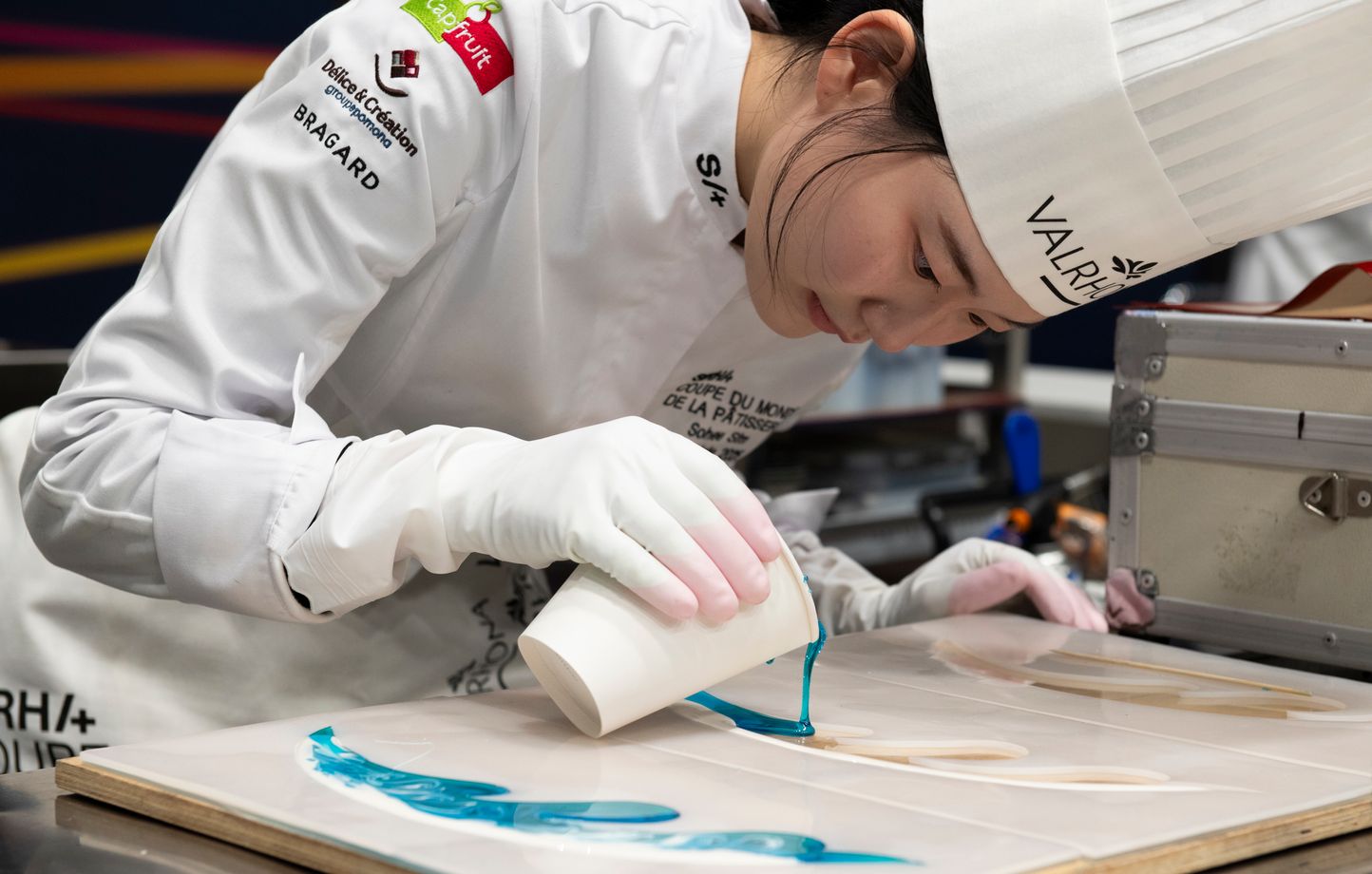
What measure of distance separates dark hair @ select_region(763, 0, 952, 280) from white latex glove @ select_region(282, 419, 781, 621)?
0.29 meters

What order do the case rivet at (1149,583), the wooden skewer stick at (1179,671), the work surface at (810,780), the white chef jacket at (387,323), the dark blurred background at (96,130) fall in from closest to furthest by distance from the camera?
1. the work surface at (810,780)
2. the white chef jacket at (387,323)
3. the wooden skewer stick at (1179,671)
4. the case rivet at (1149,583)
5. the dark blurred background at (96,130)

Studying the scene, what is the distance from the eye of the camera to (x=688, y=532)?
972 mm

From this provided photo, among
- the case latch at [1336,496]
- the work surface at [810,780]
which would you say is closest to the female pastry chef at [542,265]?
the work surface at [810,780]

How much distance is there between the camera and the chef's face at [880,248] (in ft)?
3.67

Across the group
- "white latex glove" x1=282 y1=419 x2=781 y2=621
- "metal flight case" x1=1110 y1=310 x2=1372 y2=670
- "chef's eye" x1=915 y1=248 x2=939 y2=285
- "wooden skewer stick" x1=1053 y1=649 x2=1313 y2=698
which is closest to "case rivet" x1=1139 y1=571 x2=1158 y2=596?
"metal flight case" x1=1110 y1=310 x2=1372 y2=670

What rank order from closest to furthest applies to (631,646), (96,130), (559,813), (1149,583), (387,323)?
(559,813) < (631,646) < (387,323) < (1149,583) < (96,130)

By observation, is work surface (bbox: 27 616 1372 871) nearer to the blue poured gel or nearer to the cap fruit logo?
the blue poured gel

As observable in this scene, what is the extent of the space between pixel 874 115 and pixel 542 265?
1.05 feet

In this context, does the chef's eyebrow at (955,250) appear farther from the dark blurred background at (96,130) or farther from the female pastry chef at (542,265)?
the dark blurred background at (96,130)

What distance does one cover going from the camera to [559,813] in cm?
80

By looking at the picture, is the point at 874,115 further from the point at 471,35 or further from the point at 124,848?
the point at 124,848

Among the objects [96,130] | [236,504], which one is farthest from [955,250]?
[96,130]

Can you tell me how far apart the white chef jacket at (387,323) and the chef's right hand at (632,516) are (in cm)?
9

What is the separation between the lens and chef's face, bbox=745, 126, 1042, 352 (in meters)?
1.12
